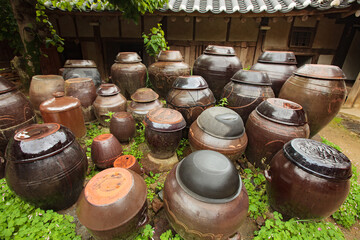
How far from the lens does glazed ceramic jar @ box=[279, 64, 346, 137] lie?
145 inches

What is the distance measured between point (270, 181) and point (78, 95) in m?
4.94

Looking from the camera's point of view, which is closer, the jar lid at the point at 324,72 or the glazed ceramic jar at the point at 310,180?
the glazed ceramic jar at the point at 310,180

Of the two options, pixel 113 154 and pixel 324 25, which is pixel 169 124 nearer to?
pixel 113 154

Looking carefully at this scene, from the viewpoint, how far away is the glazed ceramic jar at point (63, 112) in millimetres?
3527

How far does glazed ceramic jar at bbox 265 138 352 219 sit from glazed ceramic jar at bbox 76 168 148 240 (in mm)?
2007

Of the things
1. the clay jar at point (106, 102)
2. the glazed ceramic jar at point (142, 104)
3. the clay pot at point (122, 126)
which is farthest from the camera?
the clay jar at point (106, 102)

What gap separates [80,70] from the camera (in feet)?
18.1

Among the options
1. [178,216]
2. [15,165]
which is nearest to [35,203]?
[15,165]

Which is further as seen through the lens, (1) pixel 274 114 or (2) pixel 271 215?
(1) pixel 274 114

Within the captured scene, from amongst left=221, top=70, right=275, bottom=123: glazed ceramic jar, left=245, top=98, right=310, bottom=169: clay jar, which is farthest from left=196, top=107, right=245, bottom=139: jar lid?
left=221, top=70, right=275, bottom=123: glazed ceramic jar

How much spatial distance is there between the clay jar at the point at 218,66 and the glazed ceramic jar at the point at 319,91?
68.6 inches

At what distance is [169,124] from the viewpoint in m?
3.18

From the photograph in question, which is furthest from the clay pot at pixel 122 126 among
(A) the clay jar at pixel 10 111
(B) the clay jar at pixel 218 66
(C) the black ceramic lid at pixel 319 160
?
(C) the black ceramic lid at pixel 319 160

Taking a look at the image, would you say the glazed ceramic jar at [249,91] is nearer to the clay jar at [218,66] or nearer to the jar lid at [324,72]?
the jar lid at [324,72]
